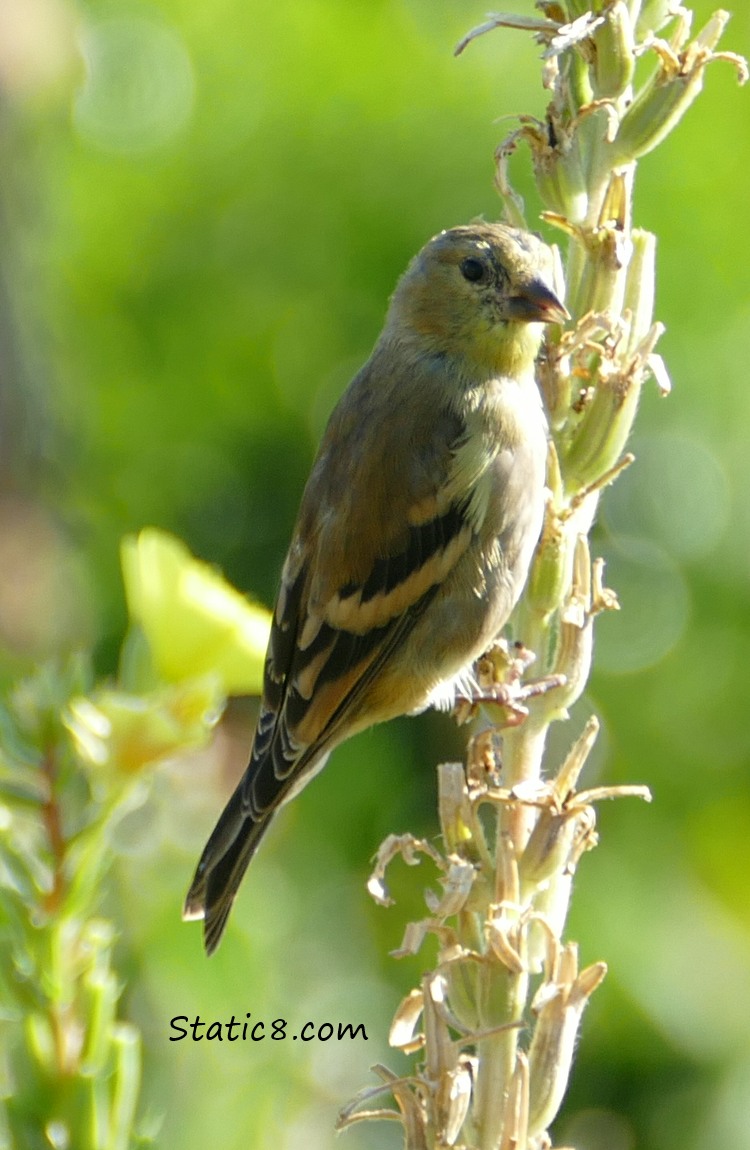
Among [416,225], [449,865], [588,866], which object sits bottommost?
[449,865]

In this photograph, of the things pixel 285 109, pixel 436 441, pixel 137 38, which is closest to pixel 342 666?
pixel 436 441

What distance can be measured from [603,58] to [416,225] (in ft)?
6.85

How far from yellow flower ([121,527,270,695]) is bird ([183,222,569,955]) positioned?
126 centimetres

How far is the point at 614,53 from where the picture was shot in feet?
5.16

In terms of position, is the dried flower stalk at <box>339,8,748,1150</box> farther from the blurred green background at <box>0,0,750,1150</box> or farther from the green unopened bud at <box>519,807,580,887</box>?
the blurred green background at <box>0,0,750,1150</box>

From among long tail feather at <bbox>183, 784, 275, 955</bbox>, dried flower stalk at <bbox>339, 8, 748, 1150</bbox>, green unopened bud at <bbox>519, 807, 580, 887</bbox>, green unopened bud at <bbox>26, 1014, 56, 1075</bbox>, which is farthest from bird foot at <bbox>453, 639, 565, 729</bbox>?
green unopened bud at <bbox>26, 1014, 56, 1075</bbox>

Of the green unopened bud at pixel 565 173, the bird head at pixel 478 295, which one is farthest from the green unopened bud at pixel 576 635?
the bird head at pixel 478 295

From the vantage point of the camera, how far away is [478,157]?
3.66m

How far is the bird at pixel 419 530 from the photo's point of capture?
2703 millimetres

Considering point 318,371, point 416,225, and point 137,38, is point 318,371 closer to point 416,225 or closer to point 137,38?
point 416,225

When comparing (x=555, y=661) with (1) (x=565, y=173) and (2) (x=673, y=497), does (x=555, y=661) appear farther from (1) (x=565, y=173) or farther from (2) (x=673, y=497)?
(2) (x=673, y=497)

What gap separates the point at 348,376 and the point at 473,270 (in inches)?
30.9

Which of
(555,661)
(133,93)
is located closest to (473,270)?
(133,93)

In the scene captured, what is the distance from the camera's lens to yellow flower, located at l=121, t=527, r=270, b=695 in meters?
1.30
